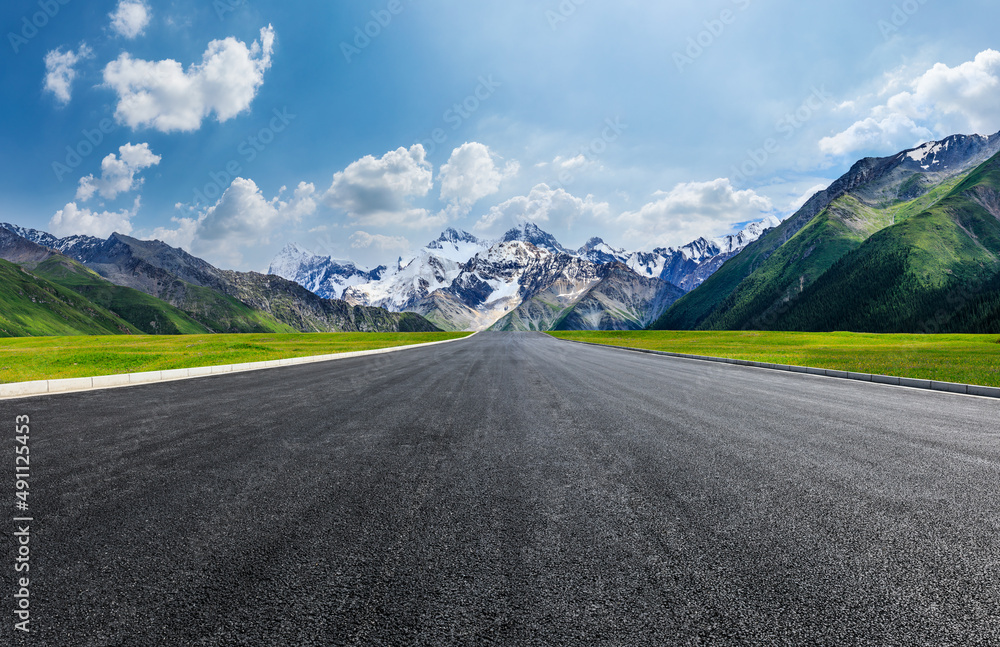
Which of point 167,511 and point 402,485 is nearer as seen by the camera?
point 167,511

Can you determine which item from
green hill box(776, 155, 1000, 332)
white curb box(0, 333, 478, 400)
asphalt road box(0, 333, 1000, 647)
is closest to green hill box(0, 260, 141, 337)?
white curb box(0, 333, 478, 400)

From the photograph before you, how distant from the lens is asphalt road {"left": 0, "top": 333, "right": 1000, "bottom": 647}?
294cm

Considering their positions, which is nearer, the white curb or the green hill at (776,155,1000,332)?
the white curb

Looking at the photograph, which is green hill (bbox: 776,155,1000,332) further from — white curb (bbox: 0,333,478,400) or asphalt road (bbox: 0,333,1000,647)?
white curb (bbox: 0,333,478,400)

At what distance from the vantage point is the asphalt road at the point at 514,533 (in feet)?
9.63

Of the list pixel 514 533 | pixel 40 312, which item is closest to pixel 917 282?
pixel 514 533

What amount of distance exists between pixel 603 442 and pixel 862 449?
4.13m

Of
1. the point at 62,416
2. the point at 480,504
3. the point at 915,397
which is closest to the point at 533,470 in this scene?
the point at 480,504

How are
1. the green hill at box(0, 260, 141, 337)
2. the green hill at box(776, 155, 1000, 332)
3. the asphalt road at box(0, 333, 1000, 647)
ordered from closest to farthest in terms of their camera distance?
the asphalt road at box(0, 333, 1000, 647) < the green hill at box(776, 155, 1000, 332) < the green hill at box(0, 260, 141, 337)

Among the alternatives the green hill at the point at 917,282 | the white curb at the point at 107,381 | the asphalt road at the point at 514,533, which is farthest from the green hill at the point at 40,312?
the green hill at the point at 917,282

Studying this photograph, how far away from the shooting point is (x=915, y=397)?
43.4 ft

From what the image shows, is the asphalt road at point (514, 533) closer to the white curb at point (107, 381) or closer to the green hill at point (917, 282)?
the white curb at point (107, 381)

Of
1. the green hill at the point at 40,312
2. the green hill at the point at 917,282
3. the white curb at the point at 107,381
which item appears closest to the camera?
the white curb at the point at 107,381

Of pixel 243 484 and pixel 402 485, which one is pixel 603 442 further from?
pixel 243 484
